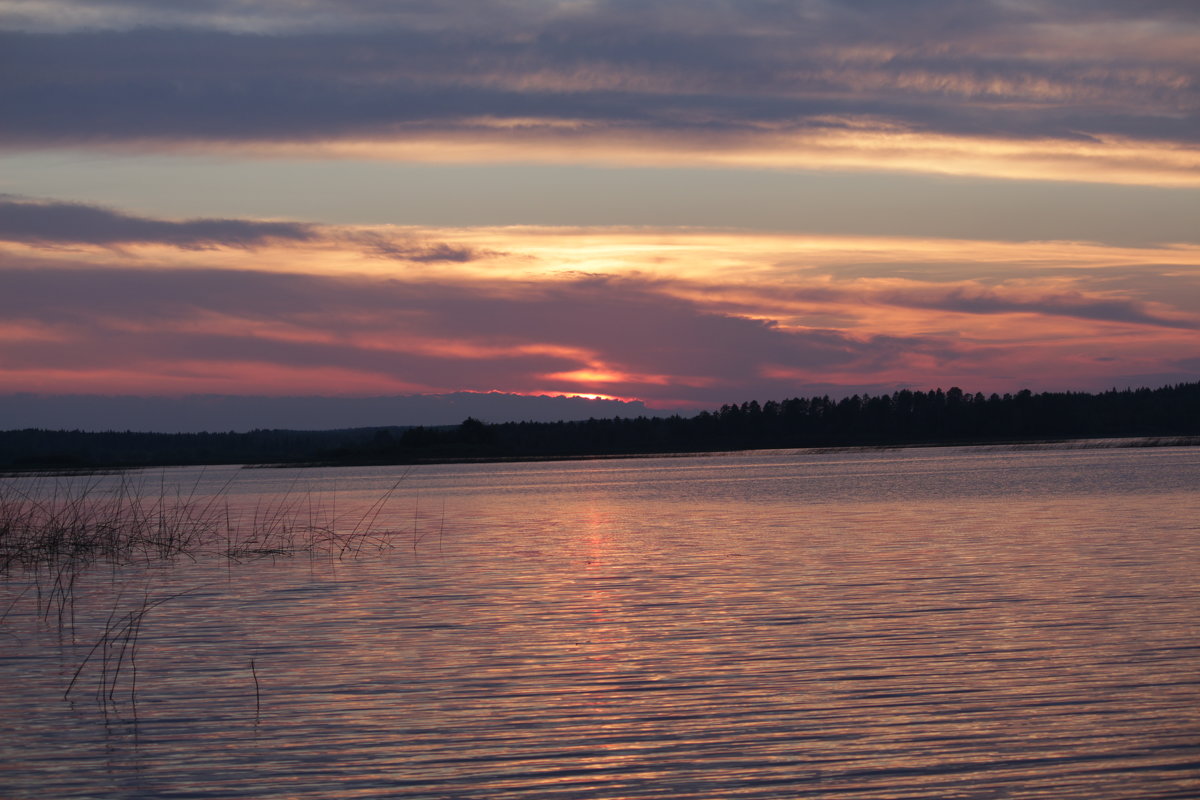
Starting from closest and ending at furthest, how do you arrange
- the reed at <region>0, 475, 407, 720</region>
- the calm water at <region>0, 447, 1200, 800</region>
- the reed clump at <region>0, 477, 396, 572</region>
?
the calm water at <region>0, 447, 1200, 800</region> → the reed at <region>0, 475, 407, 720</region> → the reed clump at <region>0, 477, 396, 572</region>

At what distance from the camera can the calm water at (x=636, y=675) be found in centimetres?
868

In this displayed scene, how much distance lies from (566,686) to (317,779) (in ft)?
11.3

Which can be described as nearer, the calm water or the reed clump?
the calm water

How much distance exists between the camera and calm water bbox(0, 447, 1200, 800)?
868 centimetres

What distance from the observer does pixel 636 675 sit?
39.9 feet

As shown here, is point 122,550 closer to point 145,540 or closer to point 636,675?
point 145,540

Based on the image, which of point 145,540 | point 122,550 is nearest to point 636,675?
point 122,550

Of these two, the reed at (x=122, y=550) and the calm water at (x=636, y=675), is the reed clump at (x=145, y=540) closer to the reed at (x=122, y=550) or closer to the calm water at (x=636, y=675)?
the reed at (x=122, y=550)

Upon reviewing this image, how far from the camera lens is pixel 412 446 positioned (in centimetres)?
14212

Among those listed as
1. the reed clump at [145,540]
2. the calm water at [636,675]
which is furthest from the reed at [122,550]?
the calm water at [636,675]

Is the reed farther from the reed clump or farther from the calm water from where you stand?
the calm water

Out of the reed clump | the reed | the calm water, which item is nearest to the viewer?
the calm water

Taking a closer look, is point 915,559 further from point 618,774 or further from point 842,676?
point 618,774

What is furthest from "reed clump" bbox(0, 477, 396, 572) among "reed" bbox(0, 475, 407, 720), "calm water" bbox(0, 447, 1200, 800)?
"calm water" bbox(0, 447, 1200, 800)
